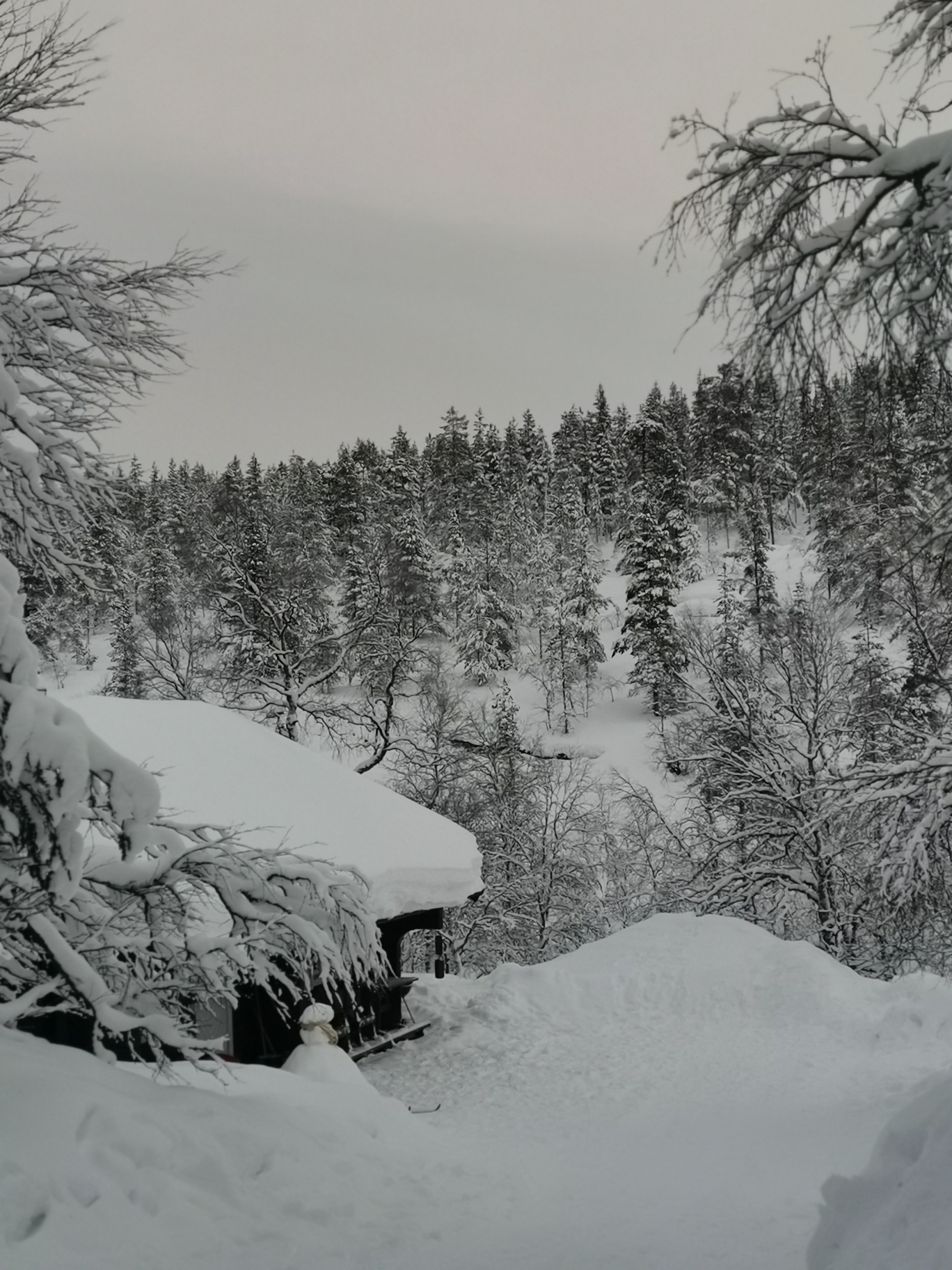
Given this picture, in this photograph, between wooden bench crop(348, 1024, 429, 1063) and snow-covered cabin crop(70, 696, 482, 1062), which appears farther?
wooden bench crop(348, 1024, 429, 1063)

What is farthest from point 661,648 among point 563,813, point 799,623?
point 799,623

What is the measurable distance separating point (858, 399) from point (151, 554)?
60.2m

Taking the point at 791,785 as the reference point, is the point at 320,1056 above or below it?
below

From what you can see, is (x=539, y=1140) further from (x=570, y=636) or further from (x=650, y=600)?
(x=570, y=636)

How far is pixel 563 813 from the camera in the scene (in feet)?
98.8

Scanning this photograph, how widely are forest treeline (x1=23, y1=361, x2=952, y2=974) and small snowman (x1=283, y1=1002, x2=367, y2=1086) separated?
15.8 feet

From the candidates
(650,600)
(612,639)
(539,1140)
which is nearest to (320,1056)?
(539,1140)

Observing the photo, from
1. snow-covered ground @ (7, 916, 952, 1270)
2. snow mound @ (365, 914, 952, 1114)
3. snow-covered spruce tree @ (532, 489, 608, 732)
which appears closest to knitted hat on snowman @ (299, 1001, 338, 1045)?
snow-covered ground @ (7, 916, 952, 1270)

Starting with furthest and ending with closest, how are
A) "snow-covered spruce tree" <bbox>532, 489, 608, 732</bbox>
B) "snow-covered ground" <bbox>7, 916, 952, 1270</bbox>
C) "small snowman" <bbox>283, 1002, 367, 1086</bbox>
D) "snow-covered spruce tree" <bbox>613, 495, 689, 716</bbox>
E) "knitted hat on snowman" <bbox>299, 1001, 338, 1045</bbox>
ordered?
"snow-covered spruce tree" <bbox>532, 489, 608, 732</bbox>, "snow-covered spruce tree" <bbox>613, 495, 689, 716</bbox>, "knitted hat on snowman" <bbox>299, 1001, 338, 1045</bbox>, "small snowman" <bbox>283, 1002, 367, 1086</bbox>, "snow-covered ground" <bbox>7, 916, 952, 1270</bbox>

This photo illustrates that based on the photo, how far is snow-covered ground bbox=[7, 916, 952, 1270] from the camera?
422 cm

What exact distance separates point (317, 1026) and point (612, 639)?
151 feet

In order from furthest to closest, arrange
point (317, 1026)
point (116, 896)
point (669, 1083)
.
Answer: point (669, 1083) < point (317, 1026) < point (116, 896)

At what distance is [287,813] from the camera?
13047mm

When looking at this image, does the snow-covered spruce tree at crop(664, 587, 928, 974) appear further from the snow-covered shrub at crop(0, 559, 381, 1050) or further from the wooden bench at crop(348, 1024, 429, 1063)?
the snow-covered shrub at crop(0, 559, 381, 1050)
